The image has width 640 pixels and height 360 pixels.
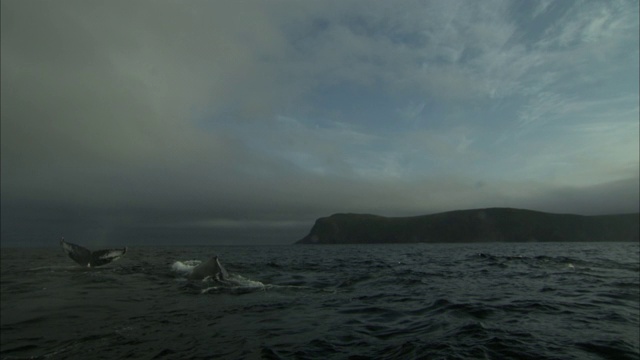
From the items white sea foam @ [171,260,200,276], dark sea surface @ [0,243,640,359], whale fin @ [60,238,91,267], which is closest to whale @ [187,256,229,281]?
white sea foam @ [171,260,200,276]

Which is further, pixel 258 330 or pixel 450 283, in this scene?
pixel 450 283

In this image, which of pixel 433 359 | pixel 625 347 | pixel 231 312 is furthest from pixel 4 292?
pixel 625 347

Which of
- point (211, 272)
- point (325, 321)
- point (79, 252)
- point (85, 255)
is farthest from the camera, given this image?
point (85, 255)

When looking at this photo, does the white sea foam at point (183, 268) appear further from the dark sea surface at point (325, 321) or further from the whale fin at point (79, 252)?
the dark sea surface at point (325, 321)

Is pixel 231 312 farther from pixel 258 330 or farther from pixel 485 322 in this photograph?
pixel 485 322

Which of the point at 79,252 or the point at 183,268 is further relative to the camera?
the point at 79,252

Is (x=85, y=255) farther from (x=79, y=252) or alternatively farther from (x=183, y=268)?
(x=183, y=268)

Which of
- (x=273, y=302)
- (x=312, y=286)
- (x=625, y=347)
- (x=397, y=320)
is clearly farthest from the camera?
(x=312, y=286)

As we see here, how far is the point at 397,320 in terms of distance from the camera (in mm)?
13875

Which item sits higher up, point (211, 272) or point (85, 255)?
point (85, 255)

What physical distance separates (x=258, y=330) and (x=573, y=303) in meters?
12.9

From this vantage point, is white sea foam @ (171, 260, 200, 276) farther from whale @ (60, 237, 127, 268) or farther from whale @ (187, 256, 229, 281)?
whale @ (60, 237, 127, 268)

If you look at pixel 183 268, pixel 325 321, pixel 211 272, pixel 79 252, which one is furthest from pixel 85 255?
pixel 325 321

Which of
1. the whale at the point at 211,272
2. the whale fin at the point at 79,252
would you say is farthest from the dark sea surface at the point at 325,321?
the whale fin at the point at 79,252
